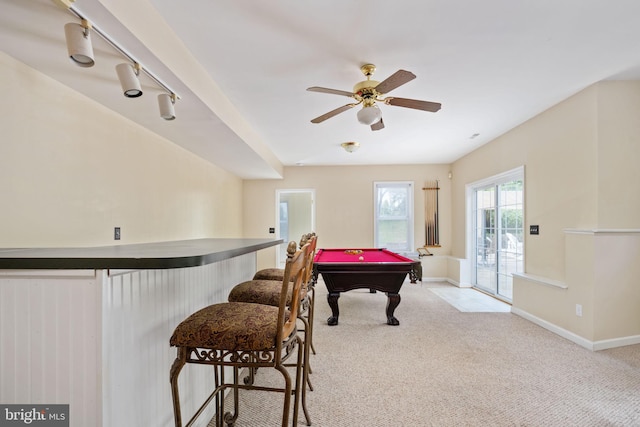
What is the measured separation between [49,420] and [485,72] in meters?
3.58

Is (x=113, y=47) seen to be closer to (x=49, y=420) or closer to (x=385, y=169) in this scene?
(x=49, y=420)

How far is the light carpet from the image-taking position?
6.10 feet

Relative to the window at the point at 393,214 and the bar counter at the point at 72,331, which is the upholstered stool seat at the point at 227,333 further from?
the window at the point at 393,214

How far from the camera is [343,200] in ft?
22.0

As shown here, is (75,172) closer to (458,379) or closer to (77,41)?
(77,41)

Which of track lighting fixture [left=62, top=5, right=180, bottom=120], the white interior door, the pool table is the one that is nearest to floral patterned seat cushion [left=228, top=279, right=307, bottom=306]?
track lighting fixture [left=62, top=5, right=180, bottom=120]

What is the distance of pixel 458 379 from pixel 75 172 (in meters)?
3.40

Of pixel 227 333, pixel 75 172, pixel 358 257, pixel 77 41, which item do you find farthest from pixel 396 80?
pixel 358 257

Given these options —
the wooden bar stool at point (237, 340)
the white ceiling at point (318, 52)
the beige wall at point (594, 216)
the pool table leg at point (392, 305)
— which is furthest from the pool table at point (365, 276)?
the wooden bar stool at point (237, 340)

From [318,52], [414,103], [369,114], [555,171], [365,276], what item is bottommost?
[365,276]

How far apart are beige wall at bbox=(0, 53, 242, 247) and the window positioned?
4198 millimetres

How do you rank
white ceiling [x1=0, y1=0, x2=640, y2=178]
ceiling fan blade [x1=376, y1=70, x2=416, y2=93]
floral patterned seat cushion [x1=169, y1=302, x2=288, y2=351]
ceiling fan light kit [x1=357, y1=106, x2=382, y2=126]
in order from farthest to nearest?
ceiling fan light kit [x1=357, y1=106, x2=382, y2=126]
ceiling fan blade [x1=376, y1=70, x2=416, y2=93]
white ceiling [x1=0, y1=0, x2=640, y2=178]
floral patterned seat cushion [x1=169, y1=302, x2=288, y2=351]

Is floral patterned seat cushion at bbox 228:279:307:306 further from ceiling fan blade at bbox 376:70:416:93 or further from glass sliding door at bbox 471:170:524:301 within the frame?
glass sliding door at bbox 471:170:524:301

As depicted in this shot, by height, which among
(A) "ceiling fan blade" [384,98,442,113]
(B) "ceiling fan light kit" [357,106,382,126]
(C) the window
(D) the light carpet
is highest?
(A) "ceiling fan blade" [384,98,442,113]
